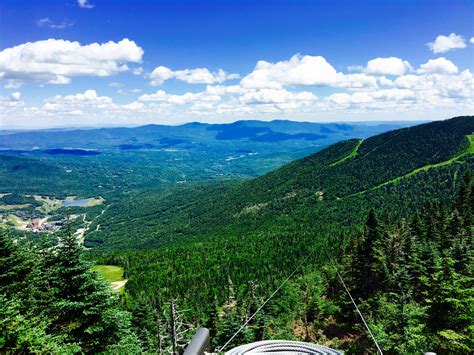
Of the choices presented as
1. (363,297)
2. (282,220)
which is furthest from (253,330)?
(282,220)

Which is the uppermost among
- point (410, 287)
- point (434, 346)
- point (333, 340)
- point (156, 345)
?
point (434, 346)

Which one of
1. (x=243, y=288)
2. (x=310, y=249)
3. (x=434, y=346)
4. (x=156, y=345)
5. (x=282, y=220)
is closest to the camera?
(x=434, y=346)

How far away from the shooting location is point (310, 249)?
115 m

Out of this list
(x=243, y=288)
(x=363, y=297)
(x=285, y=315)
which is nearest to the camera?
(x=363, y=297)

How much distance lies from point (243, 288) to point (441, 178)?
128359 mm

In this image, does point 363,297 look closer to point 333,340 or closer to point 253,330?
point 333,340

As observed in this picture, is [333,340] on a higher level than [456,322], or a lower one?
lower

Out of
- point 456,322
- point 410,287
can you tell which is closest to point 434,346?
point 456,322

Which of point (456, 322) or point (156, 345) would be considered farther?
point (156, 345)

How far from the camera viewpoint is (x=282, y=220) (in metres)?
187

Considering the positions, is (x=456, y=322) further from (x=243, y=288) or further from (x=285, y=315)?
(x=243, y=288)

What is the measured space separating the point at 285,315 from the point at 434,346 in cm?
3101

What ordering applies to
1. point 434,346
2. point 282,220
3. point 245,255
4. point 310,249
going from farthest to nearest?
point 282,220, point 245,255, point 310,249, point 434,346

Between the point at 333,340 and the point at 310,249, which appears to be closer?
the point at 333,340
